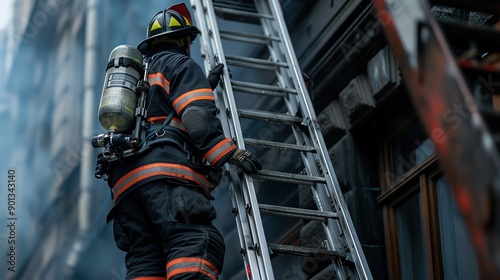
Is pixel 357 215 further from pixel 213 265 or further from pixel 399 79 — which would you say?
pixel 213 265

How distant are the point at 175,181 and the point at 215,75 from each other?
3.12 feet

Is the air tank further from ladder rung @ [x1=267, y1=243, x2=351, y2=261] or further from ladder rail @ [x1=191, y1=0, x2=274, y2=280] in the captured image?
ladder rung @ [x1=267, y1=243, x2=351, y2=261]

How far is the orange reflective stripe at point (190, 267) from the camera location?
437 centimetres

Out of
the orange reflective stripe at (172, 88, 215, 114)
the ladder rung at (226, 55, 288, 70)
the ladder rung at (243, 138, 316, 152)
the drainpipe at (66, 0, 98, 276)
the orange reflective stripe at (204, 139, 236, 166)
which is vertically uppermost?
the drainpipe at (66, 0, 98, 276)

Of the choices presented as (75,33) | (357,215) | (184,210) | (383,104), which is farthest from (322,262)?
(75,33)

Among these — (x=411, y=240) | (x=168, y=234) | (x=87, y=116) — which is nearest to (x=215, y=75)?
(x=168, y=234)

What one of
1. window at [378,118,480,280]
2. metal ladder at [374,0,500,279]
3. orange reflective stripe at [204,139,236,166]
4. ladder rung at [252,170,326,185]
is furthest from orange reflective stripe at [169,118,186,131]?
metal ladder at [374,0,500,279]

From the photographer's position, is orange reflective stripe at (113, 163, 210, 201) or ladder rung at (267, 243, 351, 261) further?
orange reflective stripe at (113, 163, 210, 201)

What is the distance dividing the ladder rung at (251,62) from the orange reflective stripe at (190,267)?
173cm

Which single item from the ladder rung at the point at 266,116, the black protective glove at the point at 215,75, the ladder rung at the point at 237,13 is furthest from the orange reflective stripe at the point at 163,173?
the ladder rung at the point at 237,13

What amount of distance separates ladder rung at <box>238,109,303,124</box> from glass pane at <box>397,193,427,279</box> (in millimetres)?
1019

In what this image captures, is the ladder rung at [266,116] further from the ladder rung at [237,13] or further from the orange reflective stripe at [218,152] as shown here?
the ladder rung at [237,13]

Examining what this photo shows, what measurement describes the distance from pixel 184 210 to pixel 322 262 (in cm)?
201

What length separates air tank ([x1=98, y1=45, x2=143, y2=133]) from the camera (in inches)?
185
